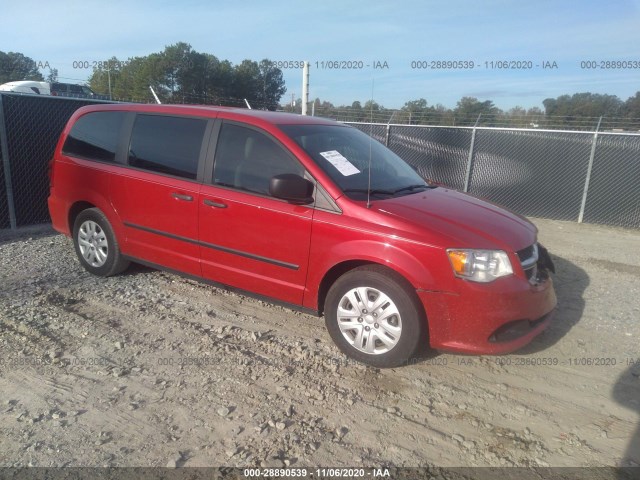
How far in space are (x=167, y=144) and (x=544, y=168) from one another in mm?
7998

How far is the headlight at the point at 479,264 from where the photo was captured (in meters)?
3.35

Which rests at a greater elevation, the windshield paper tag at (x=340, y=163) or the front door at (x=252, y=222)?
the windshield paper tag at (x=340, y=163)

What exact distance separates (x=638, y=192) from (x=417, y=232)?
781cm

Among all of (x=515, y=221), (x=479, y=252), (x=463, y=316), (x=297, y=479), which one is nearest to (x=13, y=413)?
(x=297, y=479)

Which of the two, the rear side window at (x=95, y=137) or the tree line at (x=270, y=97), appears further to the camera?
the tree line at (x=270, y=97)

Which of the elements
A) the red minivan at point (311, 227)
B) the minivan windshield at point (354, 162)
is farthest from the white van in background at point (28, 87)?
the minivan windshield at point (354, 162)

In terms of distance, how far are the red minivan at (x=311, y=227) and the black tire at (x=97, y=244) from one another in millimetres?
17

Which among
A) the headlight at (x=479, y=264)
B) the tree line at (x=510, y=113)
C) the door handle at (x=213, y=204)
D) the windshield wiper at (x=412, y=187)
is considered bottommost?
the headlight at (x=479, y=264)

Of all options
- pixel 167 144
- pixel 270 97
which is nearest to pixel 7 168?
pixel 167 144

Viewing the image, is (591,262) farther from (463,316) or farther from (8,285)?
(8,285)

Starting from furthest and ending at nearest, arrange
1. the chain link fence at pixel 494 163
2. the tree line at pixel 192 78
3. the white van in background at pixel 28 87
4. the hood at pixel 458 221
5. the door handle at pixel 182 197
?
1. the white van in background at pixel 28 87
2. the tree line at pixel 192 78
3. the chain link fence at pixel 494 163
4. the door handle at pixel 182 197
5. the hood at pixel 458 221

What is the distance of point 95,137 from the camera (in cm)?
518

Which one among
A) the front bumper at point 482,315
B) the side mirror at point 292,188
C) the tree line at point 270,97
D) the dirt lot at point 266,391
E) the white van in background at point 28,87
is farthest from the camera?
the white van in background at point 28,87

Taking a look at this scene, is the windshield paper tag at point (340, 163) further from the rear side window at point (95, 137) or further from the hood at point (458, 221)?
the rear side window at point (95, 137)
